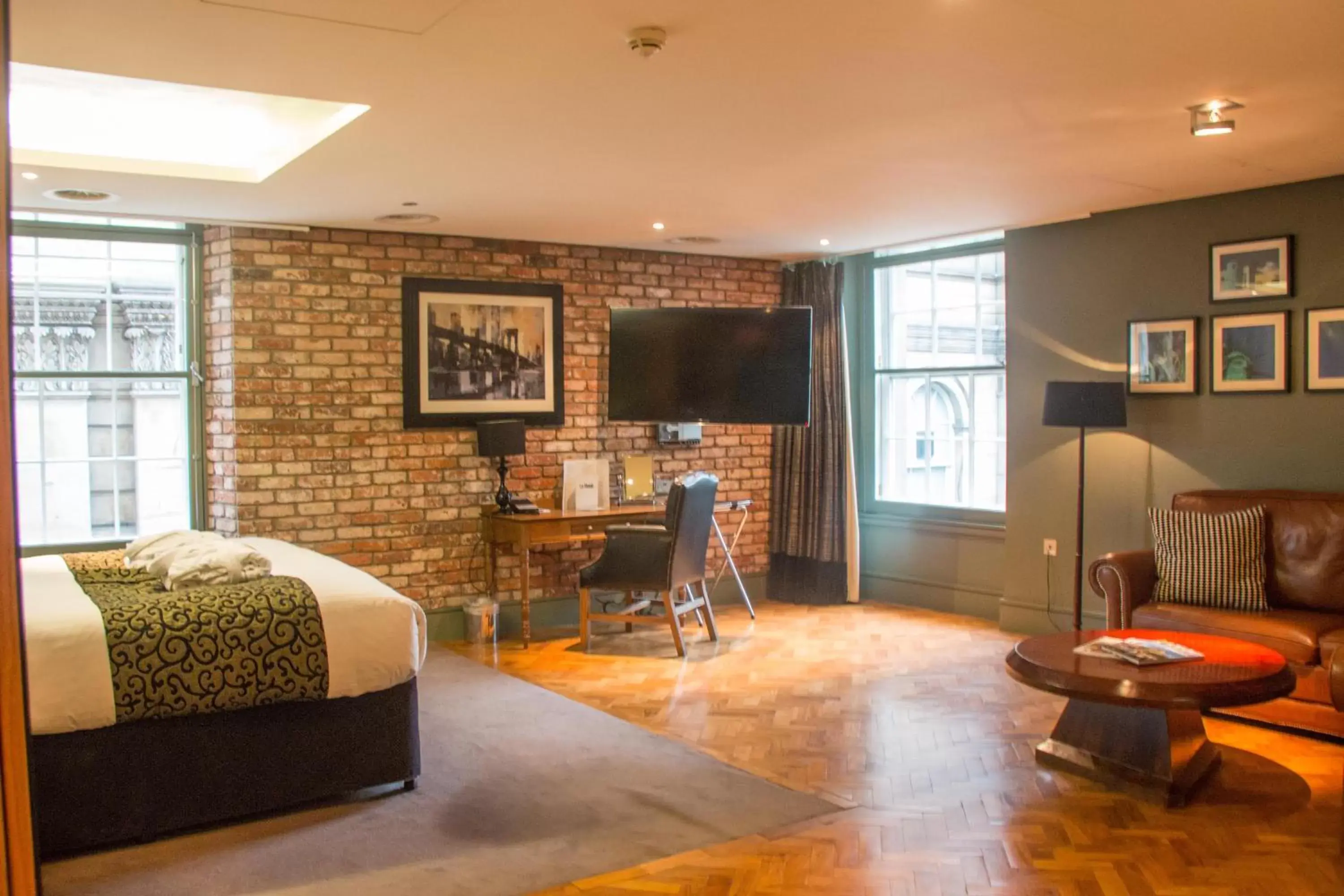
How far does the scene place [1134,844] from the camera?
10.9 feet

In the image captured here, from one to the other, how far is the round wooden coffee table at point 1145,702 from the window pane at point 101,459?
443cm

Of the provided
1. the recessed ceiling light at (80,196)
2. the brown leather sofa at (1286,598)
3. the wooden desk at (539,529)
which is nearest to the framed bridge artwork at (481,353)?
the wooden desk at (539,529)

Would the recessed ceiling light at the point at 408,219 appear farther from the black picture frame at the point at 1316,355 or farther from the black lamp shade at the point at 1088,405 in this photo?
the black picture frame at the point at 1316,355

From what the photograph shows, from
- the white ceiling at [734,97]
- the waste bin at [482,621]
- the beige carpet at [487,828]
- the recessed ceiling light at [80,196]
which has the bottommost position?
the beige carpet at [487,828]

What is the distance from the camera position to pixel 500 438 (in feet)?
20.4

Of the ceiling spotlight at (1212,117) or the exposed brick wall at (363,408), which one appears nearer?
the ceiling spotlight at (1212,117)

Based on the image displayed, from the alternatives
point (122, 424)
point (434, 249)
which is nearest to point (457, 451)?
point (434, 249)

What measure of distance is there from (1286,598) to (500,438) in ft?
13.1

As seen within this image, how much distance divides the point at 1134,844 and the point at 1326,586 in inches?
83.2

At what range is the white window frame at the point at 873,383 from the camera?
7.16 metres

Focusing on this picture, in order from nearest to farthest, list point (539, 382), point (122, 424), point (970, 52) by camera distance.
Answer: point (970, 52), point (122, 424), point (539, 382)

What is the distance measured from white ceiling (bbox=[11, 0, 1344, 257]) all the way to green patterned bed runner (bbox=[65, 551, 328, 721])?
1.62 metres

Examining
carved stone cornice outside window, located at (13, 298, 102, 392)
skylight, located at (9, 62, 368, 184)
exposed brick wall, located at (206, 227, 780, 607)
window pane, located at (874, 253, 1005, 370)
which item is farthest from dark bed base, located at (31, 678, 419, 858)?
window pane, located at (874, 253, 1005, 370)

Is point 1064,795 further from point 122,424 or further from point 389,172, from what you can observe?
point 122,424
